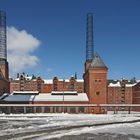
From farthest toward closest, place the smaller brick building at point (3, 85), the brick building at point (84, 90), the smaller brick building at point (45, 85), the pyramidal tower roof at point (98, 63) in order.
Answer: the smaller brick building at point (45, 85)
the smaller brick building at point (3, 85)
the pyramidal tower roof at point (98, 63)
the brick building at point (84, 90)

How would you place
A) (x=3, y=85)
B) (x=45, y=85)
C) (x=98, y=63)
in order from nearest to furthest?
1. (x=98, y=63)
2. (x=3, y=85)
3. (x=45, y=85)

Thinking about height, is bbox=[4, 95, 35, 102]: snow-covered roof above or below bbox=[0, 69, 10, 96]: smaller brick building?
below

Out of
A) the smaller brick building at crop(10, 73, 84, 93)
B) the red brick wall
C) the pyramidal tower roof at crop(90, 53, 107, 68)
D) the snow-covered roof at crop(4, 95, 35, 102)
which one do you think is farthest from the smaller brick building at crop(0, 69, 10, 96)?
the smaller brick building at crop(10, 73, 84, 93)

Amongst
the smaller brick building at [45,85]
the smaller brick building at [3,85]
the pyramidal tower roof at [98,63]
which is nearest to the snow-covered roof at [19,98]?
the smaller brick building at [3,85]

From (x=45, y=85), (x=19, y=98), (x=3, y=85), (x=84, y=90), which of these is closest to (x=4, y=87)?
(x=3, y=85)

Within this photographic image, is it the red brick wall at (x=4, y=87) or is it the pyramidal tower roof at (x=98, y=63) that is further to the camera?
the red brick wall at (x=4, y=87)

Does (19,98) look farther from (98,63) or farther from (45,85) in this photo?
(45,85)

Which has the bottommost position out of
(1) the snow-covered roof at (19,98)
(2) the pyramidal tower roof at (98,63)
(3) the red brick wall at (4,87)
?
(1) the snow-covered roof at (19,98)

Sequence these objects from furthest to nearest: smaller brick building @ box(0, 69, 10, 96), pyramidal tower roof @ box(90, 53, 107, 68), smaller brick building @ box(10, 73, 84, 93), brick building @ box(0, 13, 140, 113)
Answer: smaller brick building @ box(10, 73, 84, 93) < smaller brick building @ box(0, 69, 10, 96) < pyramidal tower roof @ box(90, 53, 107, 68) < brick building @ box(0, 13, 140, 113)

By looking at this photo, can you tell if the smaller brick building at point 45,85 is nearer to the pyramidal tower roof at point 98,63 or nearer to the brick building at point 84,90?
the brick building at point 84,90

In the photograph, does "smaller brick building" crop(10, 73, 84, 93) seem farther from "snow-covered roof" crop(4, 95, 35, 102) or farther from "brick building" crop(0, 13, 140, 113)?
"snow-covered roof" crop(4, 95, 35, 102)

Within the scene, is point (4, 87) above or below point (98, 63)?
below

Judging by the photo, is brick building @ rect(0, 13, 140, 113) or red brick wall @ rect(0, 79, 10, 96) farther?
red brick wall @ rect(0, 79, 10, 96)

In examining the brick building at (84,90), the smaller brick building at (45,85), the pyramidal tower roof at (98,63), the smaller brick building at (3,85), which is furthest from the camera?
the smaller brick building at (45,85)
